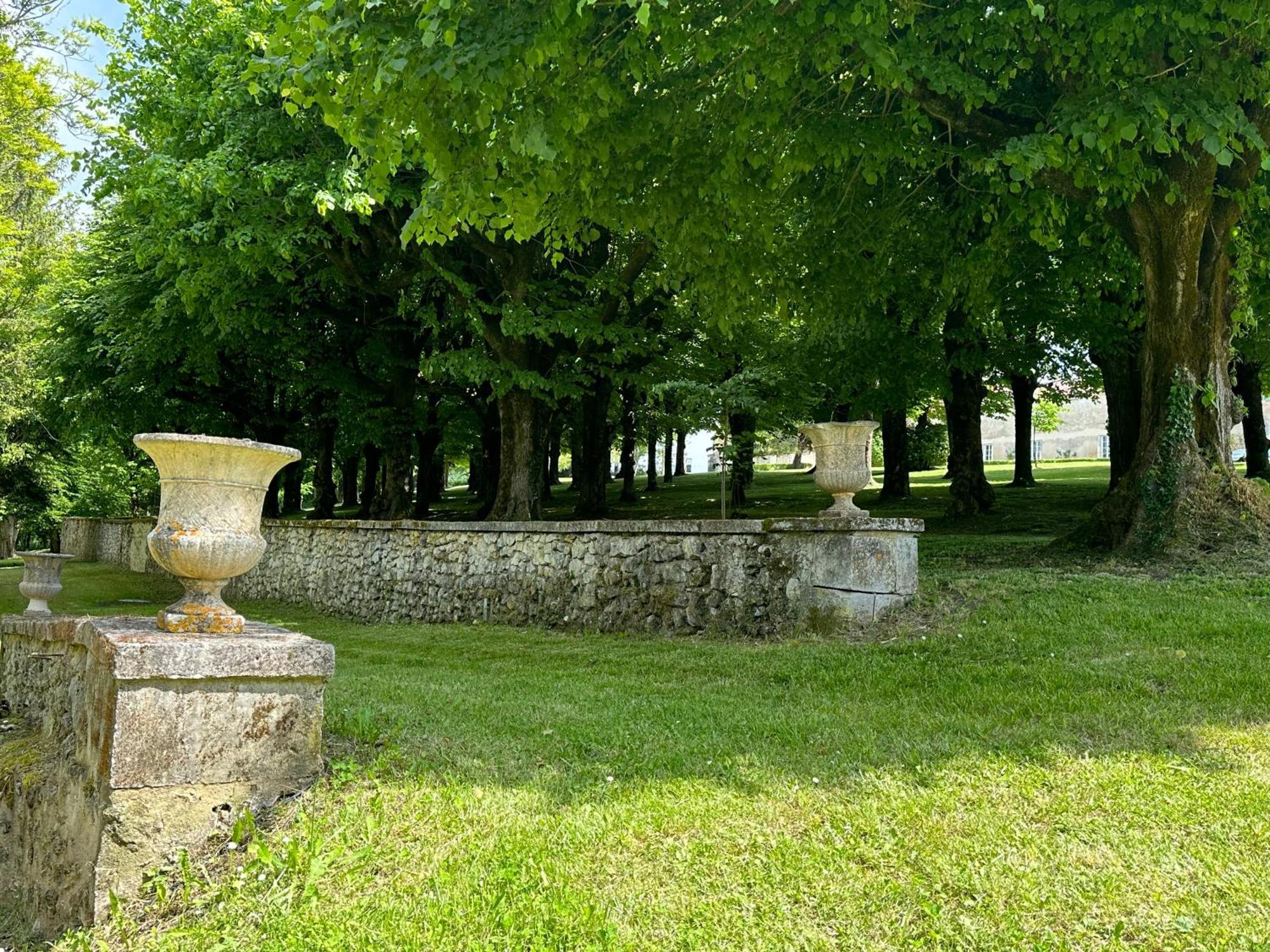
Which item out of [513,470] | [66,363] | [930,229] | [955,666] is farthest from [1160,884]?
[66,363]

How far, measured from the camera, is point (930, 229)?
36.9 ft

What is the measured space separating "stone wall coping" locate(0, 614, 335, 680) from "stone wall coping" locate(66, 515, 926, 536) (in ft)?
17.2

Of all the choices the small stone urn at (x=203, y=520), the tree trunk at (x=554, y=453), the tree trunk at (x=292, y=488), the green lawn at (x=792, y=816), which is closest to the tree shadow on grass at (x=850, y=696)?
the green lawn at (x=792, y=816)

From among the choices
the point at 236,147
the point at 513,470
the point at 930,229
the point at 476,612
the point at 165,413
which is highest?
the point at 236,147

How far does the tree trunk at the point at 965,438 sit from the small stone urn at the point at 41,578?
1476 centimetres

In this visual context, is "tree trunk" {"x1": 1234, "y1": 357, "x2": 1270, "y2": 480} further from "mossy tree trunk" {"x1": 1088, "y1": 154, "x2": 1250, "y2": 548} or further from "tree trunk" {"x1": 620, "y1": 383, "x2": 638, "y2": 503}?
"tree trunk" {"x1": 620, "y1": 383, "x2": 638, "y2": 503}

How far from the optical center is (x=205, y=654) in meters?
3.92

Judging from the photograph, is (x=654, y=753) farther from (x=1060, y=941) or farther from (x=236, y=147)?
(x=236, y=147)

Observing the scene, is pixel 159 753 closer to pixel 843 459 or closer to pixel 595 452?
pixel 843 459

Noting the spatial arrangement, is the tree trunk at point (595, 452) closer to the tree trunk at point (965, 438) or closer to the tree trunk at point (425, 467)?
the tree trunk at point (425, 467)

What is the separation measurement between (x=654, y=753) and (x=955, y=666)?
2946mm

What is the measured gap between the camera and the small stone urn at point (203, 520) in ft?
14.1

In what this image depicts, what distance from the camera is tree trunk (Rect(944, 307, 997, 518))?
54.7 feet

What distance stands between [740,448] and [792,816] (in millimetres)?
13324
